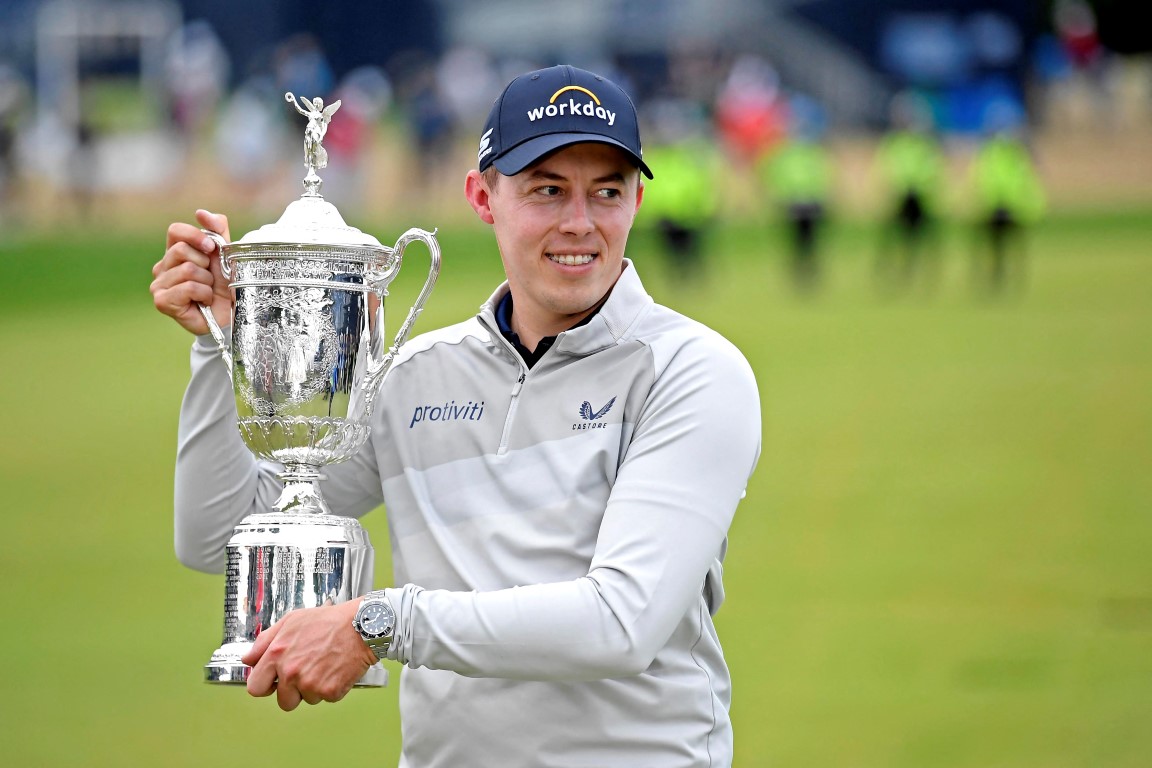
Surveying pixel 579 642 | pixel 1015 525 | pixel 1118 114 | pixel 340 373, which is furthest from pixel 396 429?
pixel 1118 114

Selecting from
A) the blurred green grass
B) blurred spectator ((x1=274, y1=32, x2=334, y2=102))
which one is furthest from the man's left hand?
blurred spectator ((x1=274, y1=32, x2=334, y2=102))

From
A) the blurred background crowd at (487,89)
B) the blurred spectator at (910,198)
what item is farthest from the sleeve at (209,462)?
the blurred background crowd at (487,89)

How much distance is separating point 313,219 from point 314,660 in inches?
23.2

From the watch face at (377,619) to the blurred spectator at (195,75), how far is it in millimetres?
23889

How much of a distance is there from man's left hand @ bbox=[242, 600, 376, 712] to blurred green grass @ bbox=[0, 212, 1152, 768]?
3338 millimetres

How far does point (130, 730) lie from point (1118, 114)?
2260 centimetres

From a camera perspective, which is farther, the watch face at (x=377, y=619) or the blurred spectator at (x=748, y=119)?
the blurred spectator at (x=748, y=119)

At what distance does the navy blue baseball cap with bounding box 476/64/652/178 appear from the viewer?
2102 millimetres

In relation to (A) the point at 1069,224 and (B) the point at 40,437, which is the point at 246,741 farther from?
(A) the point at 1069,224

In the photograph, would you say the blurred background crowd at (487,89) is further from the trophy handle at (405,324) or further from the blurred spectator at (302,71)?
the trophy handle at (405,324)

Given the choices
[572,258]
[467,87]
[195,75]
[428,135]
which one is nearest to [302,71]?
[428,135]

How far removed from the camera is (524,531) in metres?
2.11

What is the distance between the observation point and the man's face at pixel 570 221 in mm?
2135

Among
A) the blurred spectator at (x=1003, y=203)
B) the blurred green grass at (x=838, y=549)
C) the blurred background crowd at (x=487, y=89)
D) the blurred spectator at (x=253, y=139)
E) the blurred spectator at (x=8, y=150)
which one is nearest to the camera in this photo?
the blurred green grass at (x=838, y=549)
